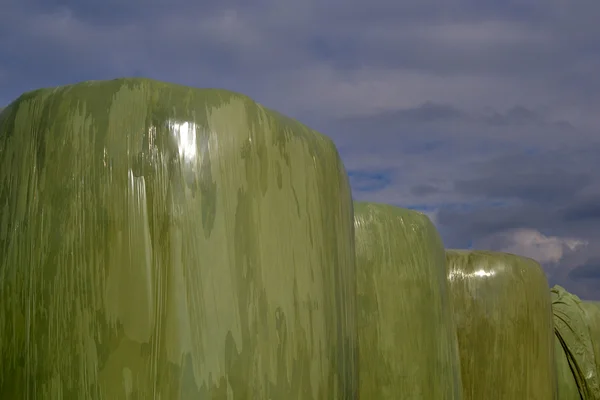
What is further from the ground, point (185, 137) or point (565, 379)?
point (185, 137)

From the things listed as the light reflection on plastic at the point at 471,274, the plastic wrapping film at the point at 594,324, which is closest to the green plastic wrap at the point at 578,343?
the plastic wrapping film at the point at 594,324

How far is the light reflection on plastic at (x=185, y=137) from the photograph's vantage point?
2.07 m

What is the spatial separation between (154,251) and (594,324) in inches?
217

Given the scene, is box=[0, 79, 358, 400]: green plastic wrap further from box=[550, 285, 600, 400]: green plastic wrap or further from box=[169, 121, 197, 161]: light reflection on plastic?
box=[550, 285, 600, 400]: green plastic wrap

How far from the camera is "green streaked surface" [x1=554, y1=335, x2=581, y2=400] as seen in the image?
20.7 feet

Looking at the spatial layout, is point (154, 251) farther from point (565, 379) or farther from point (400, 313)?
point (565, 379)

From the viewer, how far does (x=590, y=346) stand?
6438 millimetres

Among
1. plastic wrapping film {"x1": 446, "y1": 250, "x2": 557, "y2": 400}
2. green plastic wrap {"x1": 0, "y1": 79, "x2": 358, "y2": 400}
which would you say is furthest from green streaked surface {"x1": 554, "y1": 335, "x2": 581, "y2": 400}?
green plastic wrap {"x1": 0, "y1": 79, "x2": 358, "y2": 400}

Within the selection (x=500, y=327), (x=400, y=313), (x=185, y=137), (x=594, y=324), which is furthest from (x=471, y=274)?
(x=185, y=137)

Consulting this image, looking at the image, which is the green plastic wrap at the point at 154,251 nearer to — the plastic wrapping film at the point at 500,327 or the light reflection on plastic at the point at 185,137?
the light reflection on plastic at the point at 185,137

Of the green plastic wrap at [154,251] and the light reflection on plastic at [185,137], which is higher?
the light reflection on plastic at [185,137]

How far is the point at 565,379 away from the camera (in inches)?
250

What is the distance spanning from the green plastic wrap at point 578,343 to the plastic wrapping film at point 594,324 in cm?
3

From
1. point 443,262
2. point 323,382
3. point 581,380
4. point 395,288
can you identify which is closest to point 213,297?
point 323,382
